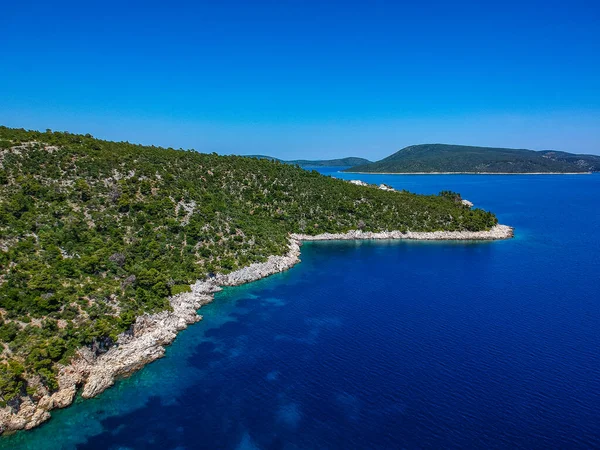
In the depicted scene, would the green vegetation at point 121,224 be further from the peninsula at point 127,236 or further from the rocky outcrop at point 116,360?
the rocky outcrop at point 116,360

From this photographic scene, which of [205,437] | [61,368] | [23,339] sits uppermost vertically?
[23,339]

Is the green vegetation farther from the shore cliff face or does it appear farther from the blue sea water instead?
the blue sea water

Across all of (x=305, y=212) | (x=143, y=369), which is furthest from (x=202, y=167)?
(x=143, y=369)

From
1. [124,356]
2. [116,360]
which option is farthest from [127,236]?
[116,360]

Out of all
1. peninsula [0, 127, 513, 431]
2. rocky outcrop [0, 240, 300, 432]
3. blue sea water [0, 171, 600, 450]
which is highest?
peninsula [0, 127, 513, 431]

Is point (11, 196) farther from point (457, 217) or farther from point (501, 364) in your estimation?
point (457, 217)

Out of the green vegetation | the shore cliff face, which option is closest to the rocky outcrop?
the shore cliff face

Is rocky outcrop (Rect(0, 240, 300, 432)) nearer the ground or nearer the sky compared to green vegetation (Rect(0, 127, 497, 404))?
nearer the ground
